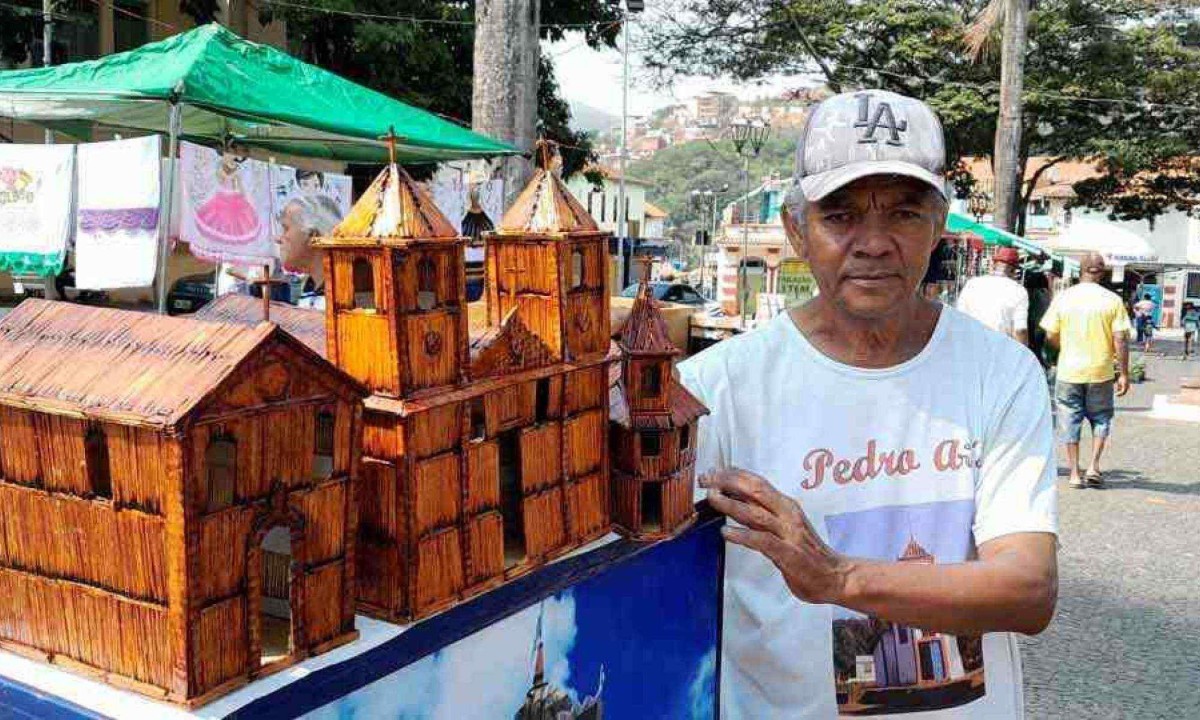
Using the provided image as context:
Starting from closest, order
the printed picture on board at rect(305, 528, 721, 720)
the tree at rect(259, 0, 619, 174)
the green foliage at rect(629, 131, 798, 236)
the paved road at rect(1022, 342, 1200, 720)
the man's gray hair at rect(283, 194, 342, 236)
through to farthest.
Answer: the printed picture on board at rect(305, 528, 721, 720) → the paved road at rect(1022, 342, 1200, 720) → the man's gray hair at rect(283, 194, 342, 236) → the tree at rect(259, 0, 619, 174) → the green foliage at rect(629, 131, 798, 236)

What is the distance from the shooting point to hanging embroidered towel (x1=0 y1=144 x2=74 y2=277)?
5.98m

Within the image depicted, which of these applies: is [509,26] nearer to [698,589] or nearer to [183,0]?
[698,589]

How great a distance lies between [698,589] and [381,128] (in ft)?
18.1

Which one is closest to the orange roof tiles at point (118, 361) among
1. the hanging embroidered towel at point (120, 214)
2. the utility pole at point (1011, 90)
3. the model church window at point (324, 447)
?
the model church window at point (324, 447)

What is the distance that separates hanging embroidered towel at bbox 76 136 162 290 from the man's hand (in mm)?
4947

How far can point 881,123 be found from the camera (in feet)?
5.53

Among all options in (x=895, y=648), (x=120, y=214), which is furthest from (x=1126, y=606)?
(x=120, y=214)

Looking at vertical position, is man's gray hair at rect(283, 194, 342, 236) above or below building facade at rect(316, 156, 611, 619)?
above

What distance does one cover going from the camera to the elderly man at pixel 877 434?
5.58ft

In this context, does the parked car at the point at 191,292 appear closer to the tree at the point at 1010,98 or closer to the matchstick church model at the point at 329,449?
the matchstick church model at the point at 329,449

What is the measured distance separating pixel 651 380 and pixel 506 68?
14.9ft

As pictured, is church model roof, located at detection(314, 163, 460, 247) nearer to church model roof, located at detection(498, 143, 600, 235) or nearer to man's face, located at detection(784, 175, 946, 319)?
church model roof, located at detection(498, 143, 600, 235)

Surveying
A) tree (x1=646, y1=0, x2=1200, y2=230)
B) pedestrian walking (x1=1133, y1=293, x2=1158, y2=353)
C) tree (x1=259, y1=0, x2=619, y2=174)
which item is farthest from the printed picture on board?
pedestrian walking (x1=1133, y1=293, x2=1158, y2=353)

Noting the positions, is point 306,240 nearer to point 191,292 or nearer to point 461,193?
point 461,193
